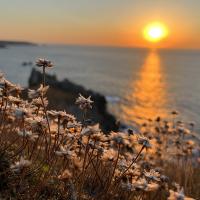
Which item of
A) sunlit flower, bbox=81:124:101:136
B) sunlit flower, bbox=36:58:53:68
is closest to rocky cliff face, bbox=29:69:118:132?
sunlit flower, bbox=36:58:53:68

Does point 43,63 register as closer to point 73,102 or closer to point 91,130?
point 91,130

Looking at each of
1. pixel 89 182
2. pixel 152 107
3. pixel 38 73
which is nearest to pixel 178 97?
pixel 152 107

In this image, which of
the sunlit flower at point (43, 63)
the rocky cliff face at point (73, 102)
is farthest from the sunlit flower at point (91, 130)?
the rocky cliff face at point (73, 102)

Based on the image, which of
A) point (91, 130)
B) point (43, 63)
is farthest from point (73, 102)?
point (91, 130)

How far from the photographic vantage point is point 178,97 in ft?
181

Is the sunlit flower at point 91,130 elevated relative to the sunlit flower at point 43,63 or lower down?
lower down

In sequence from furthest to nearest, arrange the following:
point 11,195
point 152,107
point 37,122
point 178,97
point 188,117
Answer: point 178,97 < point 152,107 < point 188,117 < point 11,195 < point 37,122

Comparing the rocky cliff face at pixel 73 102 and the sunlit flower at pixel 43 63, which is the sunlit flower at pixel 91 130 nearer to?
the sunlit flower at pixel 43 63

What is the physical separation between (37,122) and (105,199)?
1.05m

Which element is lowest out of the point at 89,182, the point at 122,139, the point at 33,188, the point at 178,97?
the point at 178,97

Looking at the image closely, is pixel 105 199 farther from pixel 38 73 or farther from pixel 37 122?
pixel 38 73

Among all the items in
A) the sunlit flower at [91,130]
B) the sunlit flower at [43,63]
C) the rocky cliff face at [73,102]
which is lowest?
the rocky cliff face at [73,102]

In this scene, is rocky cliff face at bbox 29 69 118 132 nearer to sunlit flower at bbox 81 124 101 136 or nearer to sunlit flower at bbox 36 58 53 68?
sunlit flower at bbox 36 58 53 68

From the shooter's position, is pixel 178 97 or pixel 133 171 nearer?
pixel 133 171
